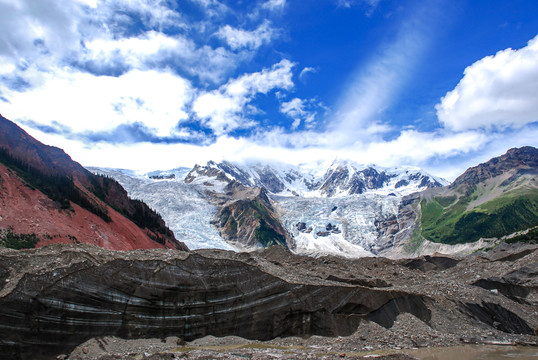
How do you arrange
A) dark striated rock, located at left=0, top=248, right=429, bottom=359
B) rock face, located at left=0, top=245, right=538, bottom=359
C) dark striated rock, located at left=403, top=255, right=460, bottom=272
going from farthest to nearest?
dark striated rock, located at left=403, top=255, right=460, bottom=272 → rock face, located at left=0, top=245, right=538, bottom=359 → dark striated rock, located at left=0, top=248, right=429, bottom=359

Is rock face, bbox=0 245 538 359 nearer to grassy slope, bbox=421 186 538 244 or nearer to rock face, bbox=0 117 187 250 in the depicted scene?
rock face, bbox=0 117 187 250

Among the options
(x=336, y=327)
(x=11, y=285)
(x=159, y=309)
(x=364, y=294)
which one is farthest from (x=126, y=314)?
(x=364, y=294)

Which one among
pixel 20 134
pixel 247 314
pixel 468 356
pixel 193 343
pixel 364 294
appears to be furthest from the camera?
pixel 20 134

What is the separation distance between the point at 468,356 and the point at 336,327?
6.96 meters

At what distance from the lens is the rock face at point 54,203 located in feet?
145

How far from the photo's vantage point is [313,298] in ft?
72.8

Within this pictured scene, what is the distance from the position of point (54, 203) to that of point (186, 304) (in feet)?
129

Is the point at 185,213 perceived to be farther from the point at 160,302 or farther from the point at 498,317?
the point at 498,317

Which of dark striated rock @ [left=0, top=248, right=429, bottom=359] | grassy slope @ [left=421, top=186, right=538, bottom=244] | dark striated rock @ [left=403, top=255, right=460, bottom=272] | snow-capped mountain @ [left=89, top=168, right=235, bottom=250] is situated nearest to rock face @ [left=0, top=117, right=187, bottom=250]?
dark striated rock @ [left=0, top=248, right=429, bottom=359]

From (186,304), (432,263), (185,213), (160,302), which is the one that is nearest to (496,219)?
(432,263)

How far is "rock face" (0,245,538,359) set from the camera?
695 inches

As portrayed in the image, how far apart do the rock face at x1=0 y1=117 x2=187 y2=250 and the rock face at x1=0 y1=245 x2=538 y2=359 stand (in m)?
26.2

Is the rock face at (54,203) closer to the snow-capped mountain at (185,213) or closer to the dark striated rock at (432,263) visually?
the dark striated rock at (432,263)

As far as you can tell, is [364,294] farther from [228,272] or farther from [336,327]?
[228,272]
